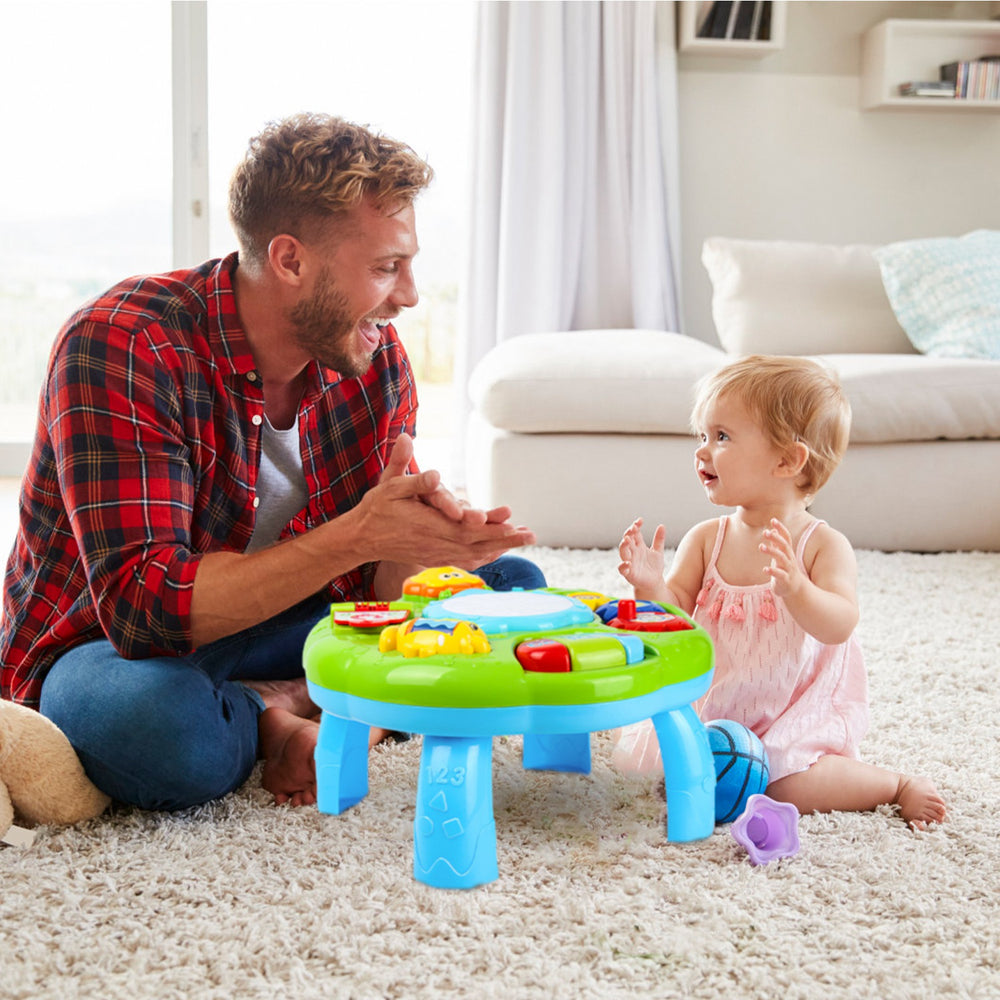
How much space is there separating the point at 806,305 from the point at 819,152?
0.97 metres

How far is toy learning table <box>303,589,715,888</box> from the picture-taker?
3.46 ft

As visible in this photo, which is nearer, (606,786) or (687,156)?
(606,786)

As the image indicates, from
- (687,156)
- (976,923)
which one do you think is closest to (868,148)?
(687,156)

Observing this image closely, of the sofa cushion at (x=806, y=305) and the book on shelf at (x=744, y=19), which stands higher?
the book on shelf at (x=744, y=19)

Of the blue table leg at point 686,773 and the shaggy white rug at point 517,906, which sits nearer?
the shaggy white rug at point 517,906

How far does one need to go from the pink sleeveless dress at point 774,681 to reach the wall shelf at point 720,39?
2.84 metres

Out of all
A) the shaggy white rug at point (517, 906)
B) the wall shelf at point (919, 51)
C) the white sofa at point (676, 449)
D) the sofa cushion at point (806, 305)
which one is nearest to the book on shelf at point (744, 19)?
the wall shelf at point (919, 51)

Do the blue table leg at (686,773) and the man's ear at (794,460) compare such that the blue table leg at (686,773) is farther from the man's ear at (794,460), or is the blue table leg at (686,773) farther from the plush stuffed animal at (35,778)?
the plush stuffed animal at (35,778)

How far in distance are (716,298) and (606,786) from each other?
2.39m

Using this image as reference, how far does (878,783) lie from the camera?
129 cm

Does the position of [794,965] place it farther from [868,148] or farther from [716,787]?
[868,148]

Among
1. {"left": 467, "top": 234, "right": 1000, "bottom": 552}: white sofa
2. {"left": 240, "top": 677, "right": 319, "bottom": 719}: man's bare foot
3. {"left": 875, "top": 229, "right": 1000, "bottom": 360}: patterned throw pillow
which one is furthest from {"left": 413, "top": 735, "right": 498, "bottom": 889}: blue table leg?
{"left": 875, "top": 229, "right": 1000, "bottom": 360}: patterned throw pillow

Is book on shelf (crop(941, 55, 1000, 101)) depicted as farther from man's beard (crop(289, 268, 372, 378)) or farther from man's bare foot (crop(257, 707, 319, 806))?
man's bare foot (crop(257, 707, 319, 806))

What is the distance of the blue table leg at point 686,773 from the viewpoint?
1.16 metres
